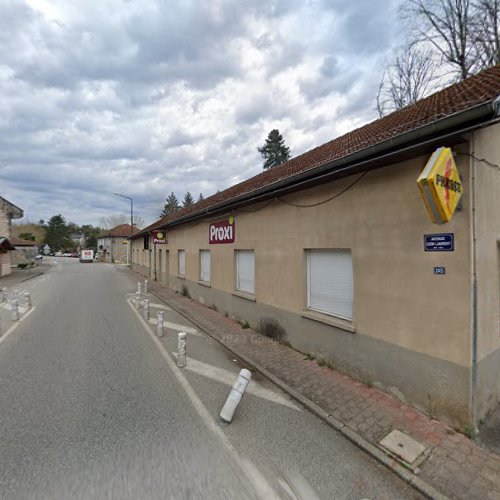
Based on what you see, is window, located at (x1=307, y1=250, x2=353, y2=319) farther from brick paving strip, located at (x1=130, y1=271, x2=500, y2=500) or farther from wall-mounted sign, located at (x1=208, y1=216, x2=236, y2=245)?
wall-mounted sign, located at (x1=208, y1=216, x2=236, y2=245)

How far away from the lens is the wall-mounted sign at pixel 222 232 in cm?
909

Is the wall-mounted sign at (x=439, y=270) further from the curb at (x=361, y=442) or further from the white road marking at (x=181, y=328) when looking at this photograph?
the white road marking at (x=181, y=328)

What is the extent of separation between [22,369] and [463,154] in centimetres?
798

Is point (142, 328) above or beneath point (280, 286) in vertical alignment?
beneath

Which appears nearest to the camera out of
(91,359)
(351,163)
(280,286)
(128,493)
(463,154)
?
(128,493)

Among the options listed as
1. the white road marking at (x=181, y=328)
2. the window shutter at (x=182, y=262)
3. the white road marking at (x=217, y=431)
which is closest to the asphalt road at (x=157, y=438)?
the white road marking at (x=217, y=431)

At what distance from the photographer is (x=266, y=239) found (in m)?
7.35

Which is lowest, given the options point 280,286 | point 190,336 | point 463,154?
point 190,336

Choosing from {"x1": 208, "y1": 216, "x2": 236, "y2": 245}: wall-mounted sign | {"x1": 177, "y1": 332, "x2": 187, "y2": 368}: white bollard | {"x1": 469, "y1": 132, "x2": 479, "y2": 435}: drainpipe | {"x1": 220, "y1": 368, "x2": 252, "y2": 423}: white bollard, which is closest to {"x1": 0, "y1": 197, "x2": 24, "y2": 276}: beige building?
{"x1": 208, "y1": 216, "x2": 236, "y2": 245}: wall-mounted sign

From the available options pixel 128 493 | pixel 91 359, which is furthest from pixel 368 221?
pixel 91 359

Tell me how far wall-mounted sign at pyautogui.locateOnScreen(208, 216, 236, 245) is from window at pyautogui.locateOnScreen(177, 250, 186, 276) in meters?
4.01

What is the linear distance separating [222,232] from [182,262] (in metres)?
5.86

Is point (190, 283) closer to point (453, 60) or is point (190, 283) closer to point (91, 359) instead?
point (91, 359)

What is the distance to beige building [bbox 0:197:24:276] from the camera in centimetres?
2361
